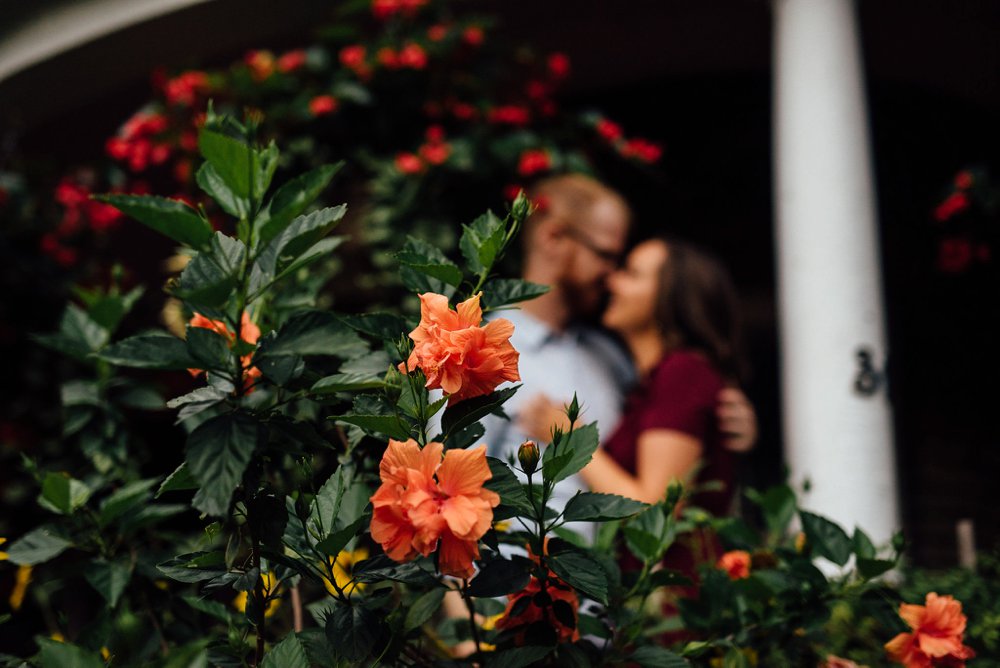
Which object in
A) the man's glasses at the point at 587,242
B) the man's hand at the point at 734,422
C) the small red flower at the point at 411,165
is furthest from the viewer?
the small red flower at the point at 411,165

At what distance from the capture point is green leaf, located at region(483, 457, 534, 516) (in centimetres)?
66

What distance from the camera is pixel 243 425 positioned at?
24.4 inches

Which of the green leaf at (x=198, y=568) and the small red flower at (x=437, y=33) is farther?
the small red flower at (x=437, y=33)

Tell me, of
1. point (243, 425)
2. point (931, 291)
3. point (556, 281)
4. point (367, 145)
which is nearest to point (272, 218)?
point (243, 425)

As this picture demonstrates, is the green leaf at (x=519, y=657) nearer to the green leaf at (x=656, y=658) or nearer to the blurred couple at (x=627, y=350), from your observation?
the green leaf at (x=656, y=658)

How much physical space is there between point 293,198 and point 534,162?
6.40 ft

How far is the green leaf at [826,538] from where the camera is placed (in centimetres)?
89

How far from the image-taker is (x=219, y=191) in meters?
0.68

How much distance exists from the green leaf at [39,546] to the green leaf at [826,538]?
929 mm

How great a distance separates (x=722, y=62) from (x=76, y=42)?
114 inches

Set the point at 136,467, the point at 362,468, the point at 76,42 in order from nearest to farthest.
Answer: the point at 362,468 → the point at 136,467 → the point at 76,42

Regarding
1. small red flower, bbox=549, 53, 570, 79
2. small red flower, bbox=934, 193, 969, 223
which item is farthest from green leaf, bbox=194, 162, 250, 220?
small red flower, bbox=934, 193, 969, 223

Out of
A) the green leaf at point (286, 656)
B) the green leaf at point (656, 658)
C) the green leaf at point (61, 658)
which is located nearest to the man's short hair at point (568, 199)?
the green leaf at point (656, 658)

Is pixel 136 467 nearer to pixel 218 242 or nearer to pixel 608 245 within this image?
pixel 218 242
